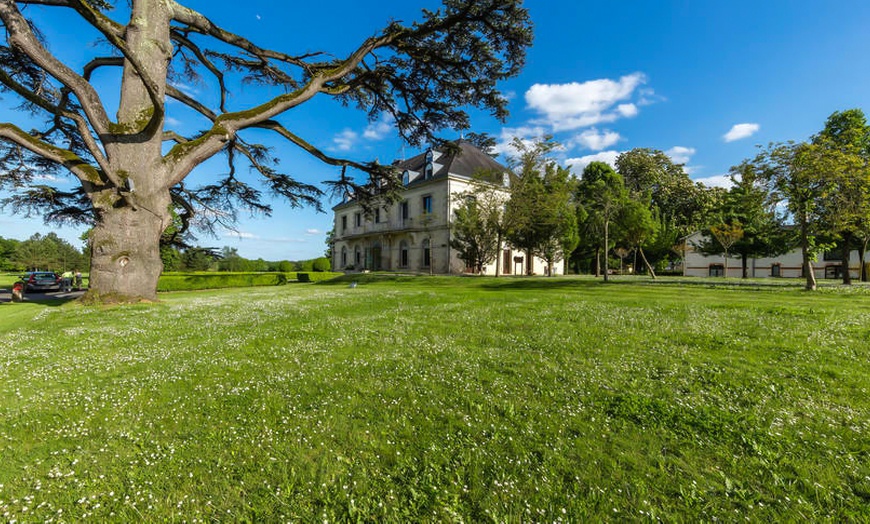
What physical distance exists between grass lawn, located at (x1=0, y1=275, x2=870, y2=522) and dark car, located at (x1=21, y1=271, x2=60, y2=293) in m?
25.4

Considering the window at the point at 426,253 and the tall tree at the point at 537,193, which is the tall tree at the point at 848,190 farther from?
the window at the point at 426,253

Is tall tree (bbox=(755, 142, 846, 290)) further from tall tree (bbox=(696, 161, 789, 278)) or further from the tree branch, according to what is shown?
the tree branch

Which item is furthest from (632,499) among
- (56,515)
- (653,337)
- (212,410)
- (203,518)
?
(653,337)

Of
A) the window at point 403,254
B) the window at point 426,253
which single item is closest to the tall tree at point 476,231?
the window at point 426,253

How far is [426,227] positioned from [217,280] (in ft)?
64.1

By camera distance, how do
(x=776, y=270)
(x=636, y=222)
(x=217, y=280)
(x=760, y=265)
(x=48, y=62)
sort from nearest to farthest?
1. (x=48, y=62)
2. (x=636, y=222)
3. (x=217, y=280)
4. (x=776, y=270)
5. (x=760, y=265)

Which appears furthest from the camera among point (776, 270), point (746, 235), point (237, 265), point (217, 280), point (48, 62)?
point (237, 265)

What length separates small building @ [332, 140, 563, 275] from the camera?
35.3 metres

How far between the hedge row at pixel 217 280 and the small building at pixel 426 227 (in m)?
10.3

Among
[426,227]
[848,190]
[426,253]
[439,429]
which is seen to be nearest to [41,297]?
[439,429]

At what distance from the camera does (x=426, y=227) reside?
36.3m


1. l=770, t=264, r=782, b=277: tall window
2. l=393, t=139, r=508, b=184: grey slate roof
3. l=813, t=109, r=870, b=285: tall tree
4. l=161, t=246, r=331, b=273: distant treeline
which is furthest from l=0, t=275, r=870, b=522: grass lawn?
l=770, t=264, r=782, b=277: tall window

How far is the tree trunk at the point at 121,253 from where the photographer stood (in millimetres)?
10641

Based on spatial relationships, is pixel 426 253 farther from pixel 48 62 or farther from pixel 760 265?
pixel 760 265
